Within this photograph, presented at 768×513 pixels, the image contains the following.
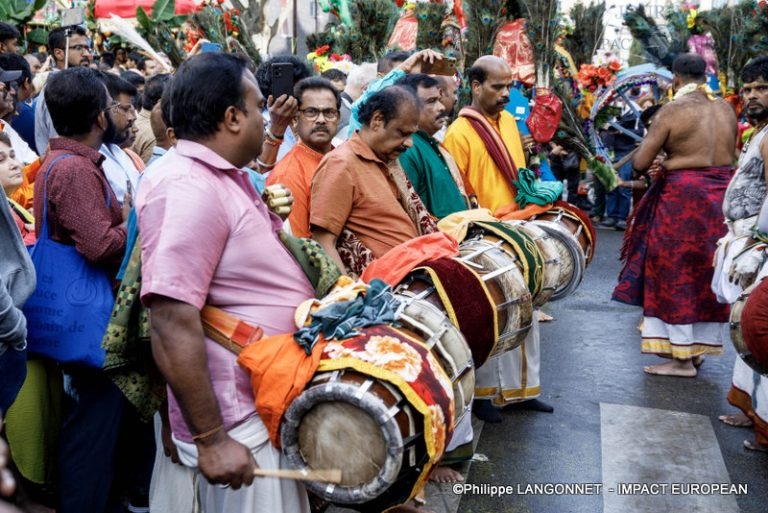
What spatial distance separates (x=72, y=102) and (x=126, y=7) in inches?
465

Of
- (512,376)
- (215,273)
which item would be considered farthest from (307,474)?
(512,376)

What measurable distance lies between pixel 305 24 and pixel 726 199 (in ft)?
42.4

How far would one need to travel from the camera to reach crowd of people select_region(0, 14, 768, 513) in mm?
2092

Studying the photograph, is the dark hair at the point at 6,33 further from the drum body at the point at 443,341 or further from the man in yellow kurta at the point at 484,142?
the drum body at the point at 443,341

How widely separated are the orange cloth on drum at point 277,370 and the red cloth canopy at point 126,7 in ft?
42.3

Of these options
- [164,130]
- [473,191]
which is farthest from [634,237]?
[164,130]

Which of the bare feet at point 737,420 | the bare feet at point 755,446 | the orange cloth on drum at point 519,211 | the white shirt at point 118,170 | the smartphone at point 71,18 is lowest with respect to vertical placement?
the bare feet at point 737,420

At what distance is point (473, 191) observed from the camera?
4.86m

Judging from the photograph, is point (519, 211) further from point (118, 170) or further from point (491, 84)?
point (118, 170)

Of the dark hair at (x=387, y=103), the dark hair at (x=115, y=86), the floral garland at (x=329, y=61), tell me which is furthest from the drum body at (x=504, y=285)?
the floral garland at (x=329, y=61)

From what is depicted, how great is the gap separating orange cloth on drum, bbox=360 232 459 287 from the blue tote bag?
1123 mm

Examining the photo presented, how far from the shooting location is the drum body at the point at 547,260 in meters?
3.96

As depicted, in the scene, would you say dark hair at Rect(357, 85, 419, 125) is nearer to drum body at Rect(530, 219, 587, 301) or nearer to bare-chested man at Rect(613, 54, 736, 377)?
drum body at Rect(530, 219, 587, 301)

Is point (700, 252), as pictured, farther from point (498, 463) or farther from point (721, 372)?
point (498, 463)
